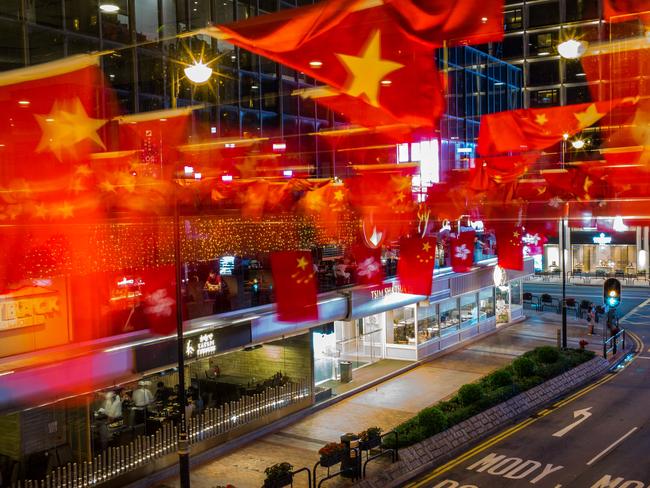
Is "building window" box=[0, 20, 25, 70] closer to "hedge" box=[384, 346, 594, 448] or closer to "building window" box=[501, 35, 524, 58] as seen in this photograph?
"hedge" box=[384, 346, 594, 448]

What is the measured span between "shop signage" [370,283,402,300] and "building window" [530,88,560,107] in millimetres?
46566

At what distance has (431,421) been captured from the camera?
60.8ft

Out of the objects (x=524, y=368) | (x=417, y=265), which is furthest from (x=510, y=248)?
(x=417, y=265)

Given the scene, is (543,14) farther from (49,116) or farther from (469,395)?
(49,116)

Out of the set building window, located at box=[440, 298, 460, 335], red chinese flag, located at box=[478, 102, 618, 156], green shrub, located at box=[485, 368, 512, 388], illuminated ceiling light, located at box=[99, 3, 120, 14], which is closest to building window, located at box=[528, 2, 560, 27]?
building window, located at box=[440, 298, 460, 335]

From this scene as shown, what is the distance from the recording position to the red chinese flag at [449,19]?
18.1 ft

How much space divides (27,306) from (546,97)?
61.7 meters

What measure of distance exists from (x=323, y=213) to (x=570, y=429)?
1027 cm

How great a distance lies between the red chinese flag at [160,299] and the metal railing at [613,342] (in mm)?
20358

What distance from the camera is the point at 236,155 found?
86.2 feet

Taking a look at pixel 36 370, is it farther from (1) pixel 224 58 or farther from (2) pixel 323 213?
(1) pixel 224 58

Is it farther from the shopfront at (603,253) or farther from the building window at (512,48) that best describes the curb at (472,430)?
the building window at (512,48)

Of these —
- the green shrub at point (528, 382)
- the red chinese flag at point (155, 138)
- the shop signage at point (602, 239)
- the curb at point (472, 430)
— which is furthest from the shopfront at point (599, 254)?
the red chinese flag at point (155, 138)

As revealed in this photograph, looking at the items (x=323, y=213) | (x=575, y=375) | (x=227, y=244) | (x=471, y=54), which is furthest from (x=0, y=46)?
(x=471, y=54)
